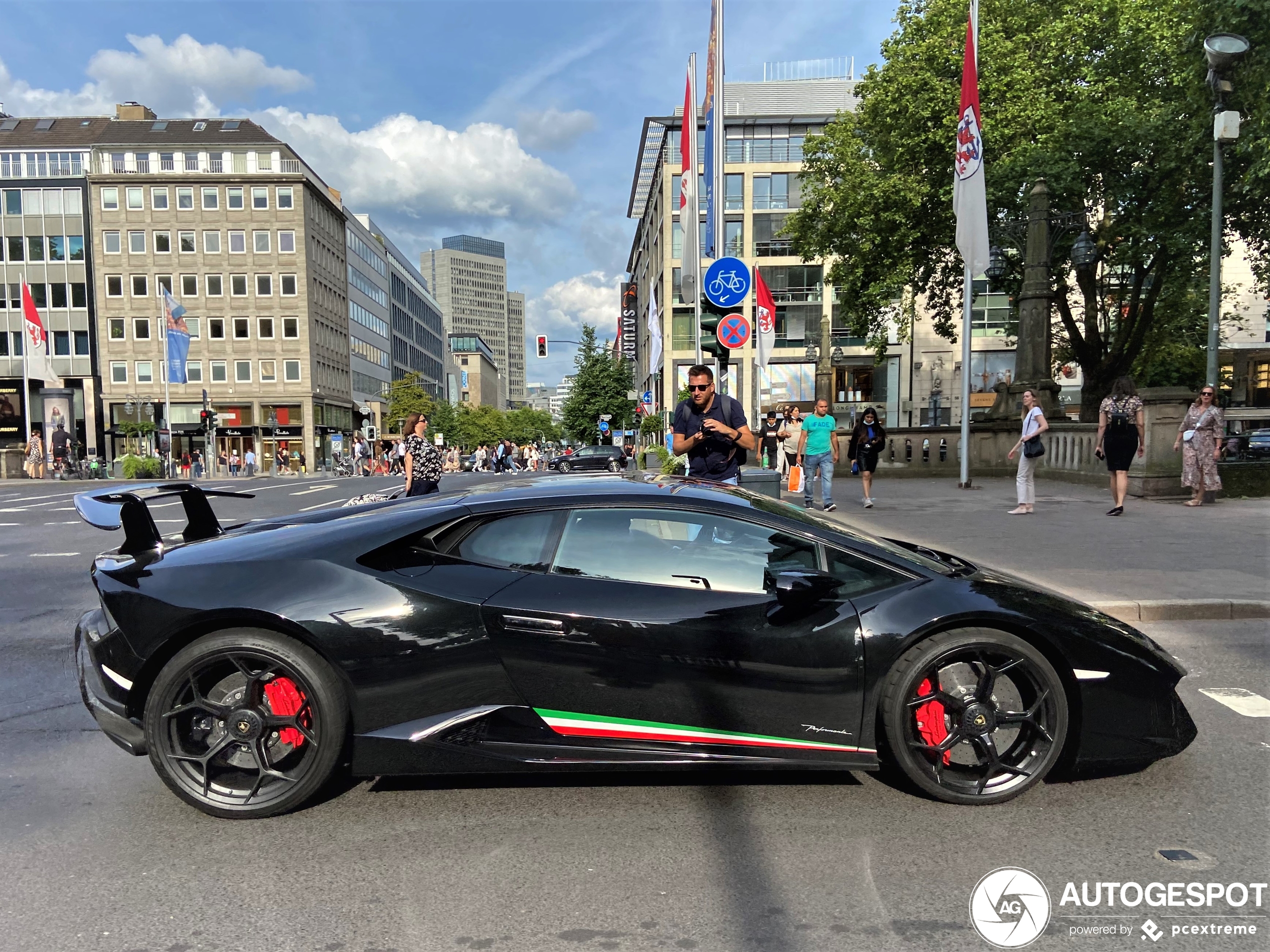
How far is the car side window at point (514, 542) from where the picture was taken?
313cm

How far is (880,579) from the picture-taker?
10.3 feet

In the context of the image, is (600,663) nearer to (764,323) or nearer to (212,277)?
(764,323)

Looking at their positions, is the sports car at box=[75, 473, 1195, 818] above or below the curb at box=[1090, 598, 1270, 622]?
above

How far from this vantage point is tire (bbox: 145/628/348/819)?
2.96m

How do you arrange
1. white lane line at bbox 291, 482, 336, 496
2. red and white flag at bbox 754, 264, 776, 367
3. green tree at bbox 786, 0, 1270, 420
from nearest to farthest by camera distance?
green tree at bbox 786, 0, 1270, 420 < red and white flag at bbox 754, 264, 776, 367 < white lane line at bbox 291, 482, 336, 496

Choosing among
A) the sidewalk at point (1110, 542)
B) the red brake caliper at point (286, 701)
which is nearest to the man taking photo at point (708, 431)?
the sidewalk at point (1110, 542)

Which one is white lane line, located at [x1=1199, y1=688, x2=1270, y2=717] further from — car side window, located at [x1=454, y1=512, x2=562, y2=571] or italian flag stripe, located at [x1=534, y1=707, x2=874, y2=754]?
car side window, located at [x1=454, y1=512, x2=562, y2=571]

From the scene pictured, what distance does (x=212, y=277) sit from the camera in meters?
60.5

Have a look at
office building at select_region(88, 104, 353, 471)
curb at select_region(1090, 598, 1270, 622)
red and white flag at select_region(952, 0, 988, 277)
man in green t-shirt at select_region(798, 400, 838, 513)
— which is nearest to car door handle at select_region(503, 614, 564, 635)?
curb at select_region(1090, 598, 1270, 622)

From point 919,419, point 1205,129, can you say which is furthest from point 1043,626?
point 919,419

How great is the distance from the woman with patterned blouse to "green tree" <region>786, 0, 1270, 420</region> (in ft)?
58.2

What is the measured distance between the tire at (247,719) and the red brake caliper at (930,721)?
2129 millimetres

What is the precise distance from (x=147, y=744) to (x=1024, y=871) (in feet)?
10.2

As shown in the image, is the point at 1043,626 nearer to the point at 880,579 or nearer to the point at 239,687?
the point at 880,579
